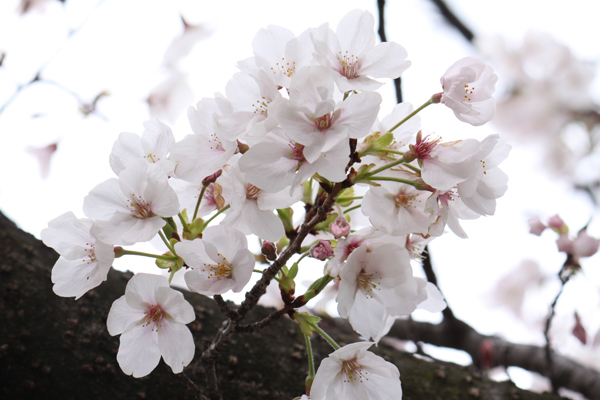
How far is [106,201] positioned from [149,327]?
206 millimetres

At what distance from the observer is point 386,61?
26.3 inches

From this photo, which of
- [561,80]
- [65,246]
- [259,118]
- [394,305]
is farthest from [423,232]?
[561,80]

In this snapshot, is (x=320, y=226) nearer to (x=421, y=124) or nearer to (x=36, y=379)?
(x=421, y=124)

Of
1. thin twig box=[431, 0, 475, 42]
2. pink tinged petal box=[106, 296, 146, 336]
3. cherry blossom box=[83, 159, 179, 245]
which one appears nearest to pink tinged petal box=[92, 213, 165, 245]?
cherry blossom box=[83, 159, 179, 245]

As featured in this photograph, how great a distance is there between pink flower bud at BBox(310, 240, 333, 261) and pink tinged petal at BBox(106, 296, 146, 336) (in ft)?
0.92

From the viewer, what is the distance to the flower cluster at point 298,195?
60 cm

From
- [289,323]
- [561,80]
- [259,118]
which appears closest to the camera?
[259,118]

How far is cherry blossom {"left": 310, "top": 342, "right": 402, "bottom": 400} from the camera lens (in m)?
0.65

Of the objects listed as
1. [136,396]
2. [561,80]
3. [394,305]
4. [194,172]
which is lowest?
[561,80]

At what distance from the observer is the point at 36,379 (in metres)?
0.88

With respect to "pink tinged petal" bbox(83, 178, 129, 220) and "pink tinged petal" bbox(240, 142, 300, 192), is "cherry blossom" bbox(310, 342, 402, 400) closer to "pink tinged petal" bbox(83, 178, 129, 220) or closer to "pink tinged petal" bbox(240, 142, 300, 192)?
"pink tinged petal" bbox(240, 142, 300, 192)

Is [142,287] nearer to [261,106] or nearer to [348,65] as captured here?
[261,106]

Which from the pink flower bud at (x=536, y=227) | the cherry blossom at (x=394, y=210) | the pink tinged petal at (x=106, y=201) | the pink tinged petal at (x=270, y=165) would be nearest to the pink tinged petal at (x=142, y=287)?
the pink tinged petal at (x=106, y=201)

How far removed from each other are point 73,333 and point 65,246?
0.37m
